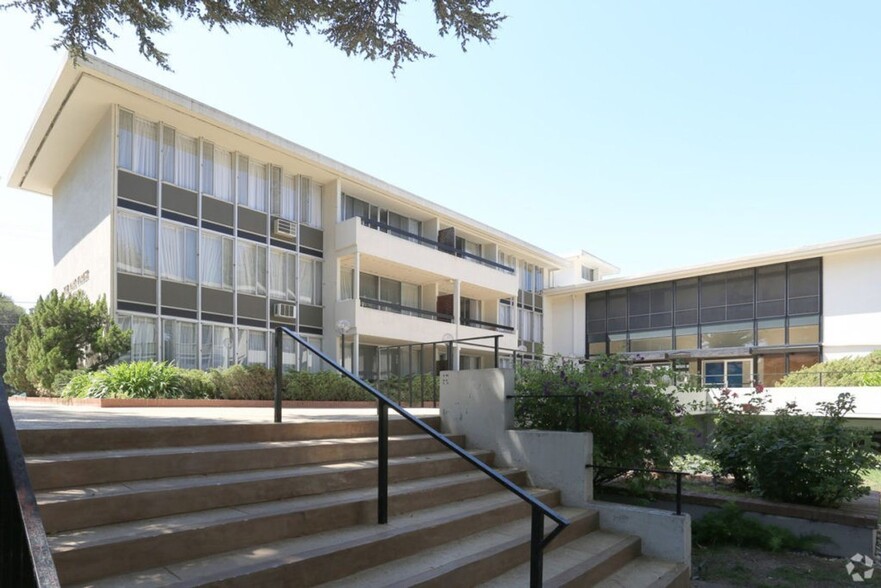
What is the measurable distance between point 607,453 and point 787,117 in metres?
13.2

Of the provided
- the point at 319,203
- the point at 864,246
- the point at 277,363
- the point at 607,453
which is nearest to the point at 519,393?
the point at 607,453

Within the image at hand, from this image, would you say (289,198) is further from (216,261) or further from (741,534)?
(741,534)

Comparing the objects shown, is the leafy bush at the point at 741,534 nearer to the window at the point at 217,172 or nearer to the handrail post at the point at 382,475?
the handrail post at the point at 382,475

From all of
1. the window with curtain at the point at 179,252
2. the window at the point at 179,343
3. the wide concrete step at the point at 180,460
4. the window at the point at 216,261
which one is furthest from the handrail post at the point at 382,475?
the window at the point at 216,261

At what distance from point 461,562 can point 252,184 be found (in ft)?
57.1

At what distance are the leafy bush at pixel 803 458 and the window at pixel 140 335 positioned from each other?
14352 mm

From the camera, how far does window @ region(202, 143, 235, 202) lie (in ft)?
58.6

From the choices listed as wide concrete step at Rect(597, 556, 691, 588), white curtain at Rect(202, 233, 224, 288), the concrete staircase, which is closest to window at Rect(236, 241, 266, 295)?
white curtain at Rect(202, 233, 224, 288)

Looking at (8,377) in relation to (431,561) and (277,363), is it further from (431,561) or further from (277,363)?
(431,561)

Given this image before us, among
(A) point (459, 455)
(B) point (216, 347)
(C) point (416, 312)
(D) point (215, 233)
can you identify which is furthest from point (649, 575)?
(C) point (416, 312)

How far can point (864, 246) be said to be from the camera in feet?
75.3

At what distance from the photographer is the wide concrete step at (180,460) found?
358 cm

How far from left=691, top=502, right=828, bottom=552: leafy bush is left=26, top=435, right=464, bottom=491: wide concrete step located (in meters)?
3.95

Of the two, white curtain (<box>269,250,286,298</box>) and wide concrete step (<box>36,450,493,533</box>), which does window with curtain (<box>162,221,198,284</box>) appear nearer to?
white curtain (<box>269,250,286,298</box>)
